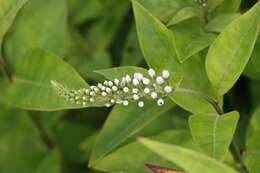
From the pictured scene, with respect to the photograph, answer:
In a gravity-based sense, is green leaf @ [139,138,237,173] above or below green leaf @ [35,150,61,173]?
above

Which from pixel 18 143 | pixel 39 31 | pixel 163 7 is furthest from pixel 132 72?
pixel 18 143

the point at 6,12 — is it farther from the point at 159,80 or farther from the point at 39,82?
the point at 159,80

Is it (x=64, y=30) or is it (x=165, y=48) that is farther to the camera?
(x=64, y=30)

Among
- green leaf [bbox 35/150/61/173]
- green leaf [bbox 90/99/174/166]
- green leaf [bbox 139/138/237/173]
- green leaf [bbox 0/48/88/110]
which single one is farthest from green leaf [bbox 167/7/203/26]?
green leaf [bbox 35/150/61/173]

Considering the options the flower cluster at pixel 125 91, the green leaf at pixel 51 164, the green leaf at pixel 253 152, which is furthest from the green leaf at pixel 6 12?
the green leaf at pixel 253 152

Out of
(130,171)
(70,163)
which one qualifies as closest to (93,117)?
(70,163)

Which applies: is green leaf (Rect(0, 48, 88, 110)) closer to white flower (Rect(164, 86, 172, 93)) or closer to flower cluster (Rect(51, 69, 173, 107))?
flower cluster (Rect(51, 69, 173, 107))

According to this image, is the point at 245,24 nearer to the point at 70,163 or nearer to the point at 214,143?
the point at 214,143
